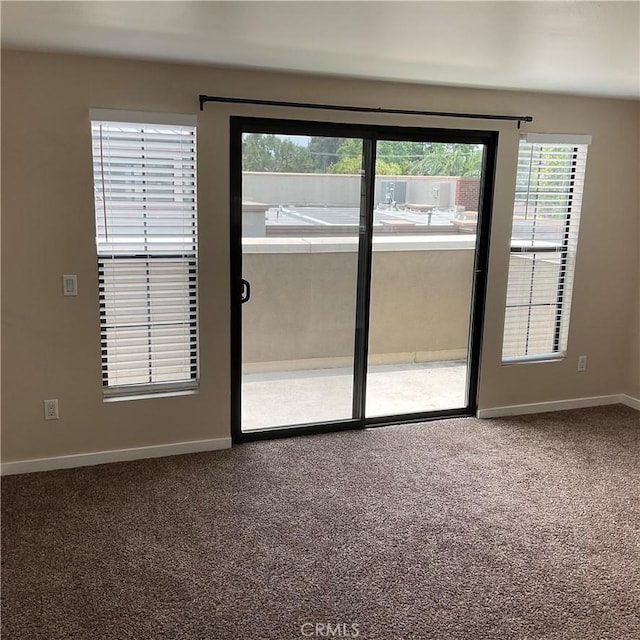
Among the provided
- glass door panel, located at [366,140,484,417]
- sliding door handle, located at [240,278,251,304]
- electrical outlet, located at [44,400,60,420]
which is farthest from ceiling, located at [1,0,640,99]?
electrical outlet, located at [44,400,60,420]

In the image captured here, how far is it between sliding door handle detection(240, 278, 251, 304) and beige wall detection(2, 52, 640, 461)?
0.11 meters

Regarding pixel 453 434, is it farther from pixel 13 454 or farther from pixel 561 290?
pixel 13 454

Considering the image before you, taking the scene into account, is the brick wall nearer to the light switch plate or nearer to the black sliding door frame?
the black sliding door frame

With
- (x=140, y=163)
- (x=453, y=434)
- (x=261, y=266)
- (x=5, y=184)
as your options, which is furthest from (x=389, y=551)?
(x=5, y=184)

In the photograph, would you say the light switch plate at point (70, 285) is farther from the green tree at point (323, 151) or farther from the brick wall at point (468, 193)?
the brick wall at point (468, 193)

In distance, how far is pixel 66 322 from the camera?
3.46 metres

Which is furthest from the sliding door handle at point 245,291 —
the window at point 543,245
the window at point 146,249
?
the window at point 543,245

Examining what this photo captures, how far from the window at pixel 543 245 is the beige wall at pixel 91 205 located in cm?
11

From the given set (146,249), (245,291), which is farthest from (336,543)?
(146,249)

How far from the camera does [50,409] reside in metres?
3.53

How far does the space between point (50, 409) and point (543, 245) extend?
341cm

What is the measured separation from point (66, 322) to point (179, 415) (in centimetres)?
86

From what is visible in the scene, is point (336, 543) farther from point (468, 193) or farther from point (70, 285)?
point (468, 193)

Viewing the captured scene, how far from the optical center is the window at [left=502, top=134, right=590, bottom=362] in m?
4.30
